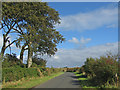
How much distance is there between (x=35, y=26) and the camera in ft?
93.0

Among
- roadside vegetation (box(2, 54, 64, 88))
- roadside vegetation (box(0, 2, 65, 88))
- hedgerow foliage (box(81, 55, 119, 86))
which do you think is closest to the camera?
hedgerow foliage (box(81, 55, 119, 86))

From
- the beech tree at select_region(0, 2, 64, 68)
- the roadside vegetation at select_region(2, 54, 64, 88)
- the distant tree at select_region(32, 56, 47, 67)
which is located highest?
the beech tree at select_region(0, 2, 64, 68)

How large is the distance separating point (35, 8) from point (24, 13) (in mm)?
3178

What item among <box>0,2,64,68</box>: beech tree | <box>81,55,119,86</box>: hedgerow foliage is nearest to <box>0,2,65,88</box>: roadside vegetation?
<box>0,2,64,68</box>: beech tree

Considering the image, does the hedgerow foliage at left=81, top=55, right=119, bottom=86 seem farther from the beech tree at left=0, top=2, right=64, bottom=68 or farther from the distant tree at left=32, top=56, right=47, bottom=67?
the distant tree at left=32, top=56, right=47, bottom=67

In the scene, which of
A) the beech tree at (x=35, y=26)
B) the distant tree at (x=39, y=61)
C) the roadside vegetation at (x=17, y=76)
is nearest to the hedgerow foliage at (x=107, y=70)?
the roadside vegetation at (x=17, y=76)

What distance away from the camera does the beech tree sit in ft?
86.1

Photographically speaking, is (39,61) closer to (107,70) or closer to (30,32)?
(30,32)

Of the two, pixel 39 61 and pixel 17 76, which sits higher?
pixel 39 61

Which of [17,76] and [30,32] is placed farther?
[30,32]

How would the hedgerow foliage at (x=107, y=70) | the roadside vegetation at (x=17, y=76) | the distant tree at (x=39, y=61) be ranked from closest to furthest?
1. the hedgerow foliage at (x=107, y=70)
2. the roadside vegetation at (x=17, y=76)
3. the distant tree at (x=39, y=61)

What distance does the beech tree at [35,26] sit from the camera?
26.2 m

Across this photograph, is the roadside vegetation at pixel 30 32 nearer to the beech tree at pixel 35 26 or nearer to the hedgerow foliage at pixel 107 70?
the beech tree at pixel 35 26

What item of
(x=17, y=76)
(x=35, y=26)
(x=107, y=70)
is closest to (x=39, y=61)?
(x=35, y=26)
